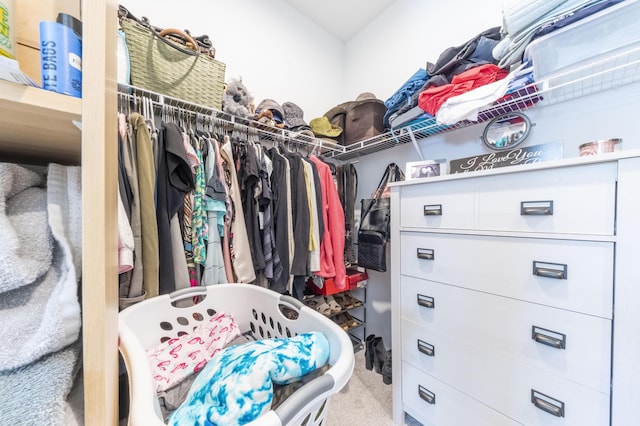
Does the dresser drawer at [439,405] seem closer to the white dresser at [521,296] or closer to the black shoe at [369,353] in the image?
the white dresser at [521,296]

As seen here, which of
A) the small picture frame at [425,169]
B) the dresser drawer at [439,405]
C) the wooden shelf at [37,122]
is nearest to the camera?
the wooden shelf at [37,122]

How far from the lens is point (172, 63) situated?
1.07 m

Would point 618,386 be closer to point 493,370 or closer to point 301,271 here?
point 493,370

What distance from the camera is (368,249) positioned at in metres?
1.45

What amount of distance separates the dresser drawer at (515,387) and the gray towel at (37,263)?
1.16 meters

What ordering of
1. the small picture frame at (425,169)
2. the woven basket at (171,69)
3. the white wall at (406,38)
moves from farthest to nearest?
1. the white wall at (406,38)
2. the small picture frame at (425,169)
3. the woven basket at (171,69)

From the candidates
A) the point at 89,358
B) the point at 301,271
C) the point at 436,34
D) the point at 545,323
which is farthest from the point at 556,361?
the point at 436,34

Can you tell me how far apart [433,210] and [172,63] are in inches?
54.1

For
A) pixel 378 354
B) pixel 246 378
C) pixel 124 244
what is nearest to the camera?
pixel 246 378

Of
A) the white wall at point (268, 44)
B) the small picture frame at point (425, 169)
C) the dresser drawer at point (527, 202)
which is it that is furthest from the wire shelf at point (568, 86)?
the white wall at point (268, 44)

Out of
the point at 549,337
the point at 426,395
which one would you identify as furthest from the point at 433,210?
the point at 426,395

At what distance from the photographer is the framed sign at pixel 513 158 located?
2.93ft

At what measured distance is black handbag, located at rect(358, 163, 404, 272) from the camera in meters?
1.40

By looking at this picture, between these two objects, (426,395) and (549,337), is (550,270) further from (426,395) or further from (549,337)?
(426,395)
